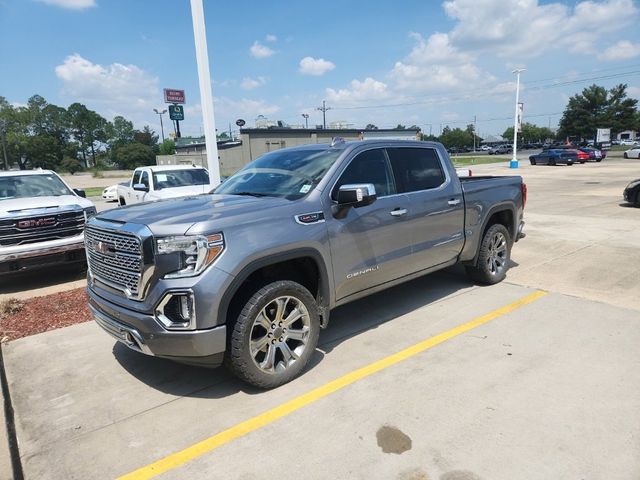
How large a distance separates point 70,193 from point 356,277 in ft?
21.8

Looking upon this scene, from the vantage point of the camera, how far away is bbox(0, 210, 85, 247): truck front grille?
6.51 meters

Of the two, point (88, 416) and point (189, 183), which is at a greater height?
point (189, 183)

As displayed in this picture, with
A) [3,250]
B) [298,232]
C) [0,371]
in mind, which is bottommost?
[0,371]

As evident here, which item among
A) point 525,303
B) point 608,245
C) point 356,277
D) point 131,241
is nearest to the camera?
point 131,241

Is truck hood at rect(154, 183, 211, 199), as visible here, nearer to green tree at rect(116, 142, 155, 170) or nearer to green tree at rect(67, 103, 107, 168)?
green tree at rect(116, 142, 155, 170)

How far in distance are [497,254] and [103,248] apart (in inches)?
190

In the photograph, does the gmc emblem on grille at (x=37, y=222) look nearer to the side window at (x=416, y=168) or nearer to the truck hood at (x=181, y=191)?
the truck hood at (x=181, y=191)

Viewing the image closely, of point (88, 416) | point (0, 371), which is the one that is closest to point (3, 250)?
point (0, 371)

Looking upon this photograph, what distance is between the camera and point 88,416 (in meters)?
3.32

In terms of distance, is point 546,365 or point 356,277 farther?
point 356,277

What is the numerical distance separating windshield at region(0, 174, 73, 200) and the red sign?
42.8 m

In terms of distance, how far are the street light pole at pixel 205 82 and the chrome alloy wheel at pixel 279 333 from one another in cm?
484

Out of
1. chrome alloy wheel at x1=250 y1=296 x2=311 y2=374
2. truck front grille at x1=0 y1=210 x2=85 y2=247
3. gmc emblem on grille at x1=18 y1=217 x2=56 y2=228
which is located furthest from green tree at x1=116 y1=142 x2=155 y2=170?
chrome alloy wheel at x1=250 y1=296 x2=311 y2=374

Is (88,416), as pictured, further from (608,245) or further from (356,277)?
(608,245)
